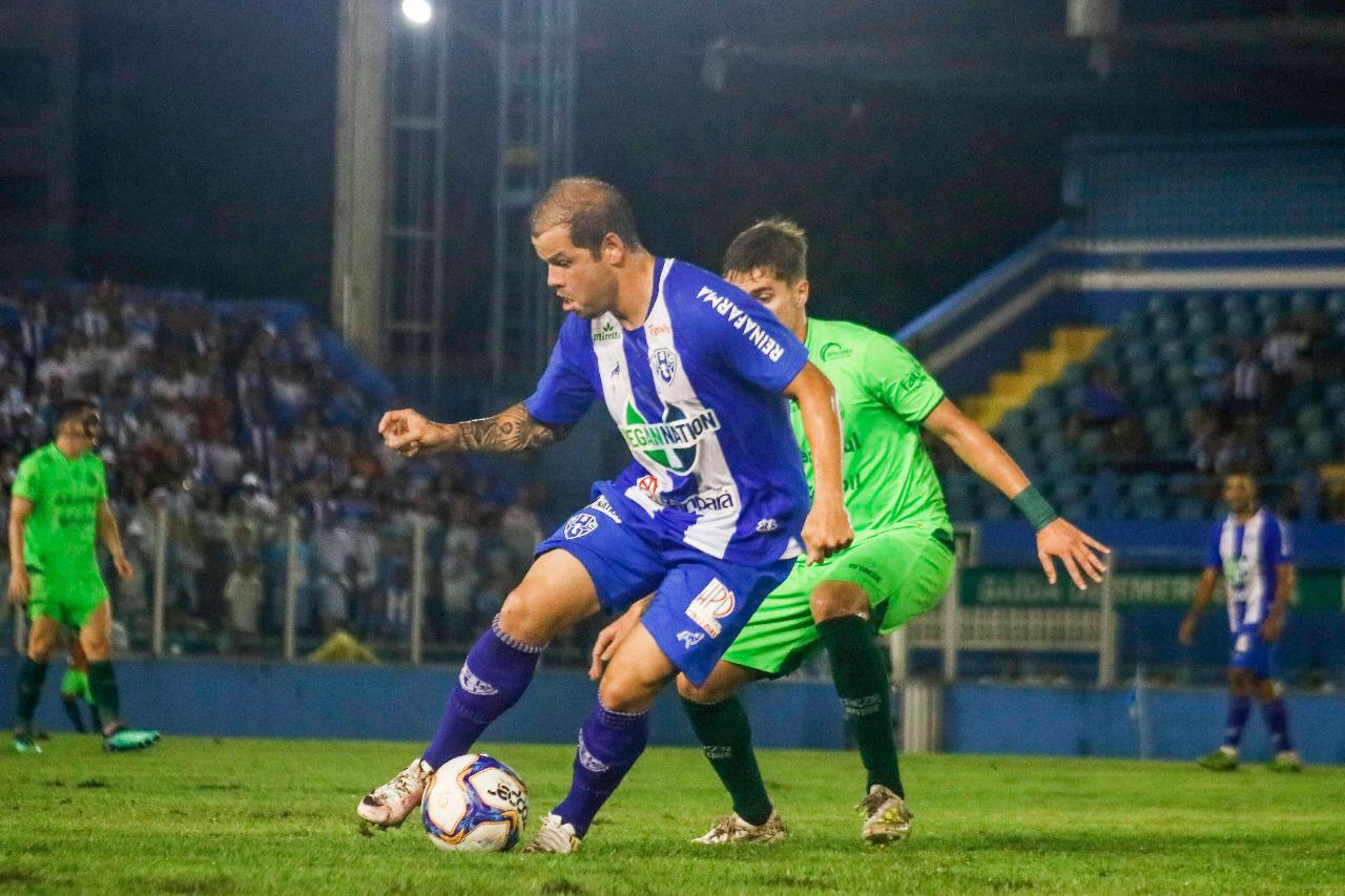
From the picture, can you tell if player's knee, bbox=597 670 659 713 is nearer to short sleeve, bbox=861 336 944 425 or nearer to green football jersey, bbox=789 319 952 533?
green football jersey, bbox=789 319 952 533

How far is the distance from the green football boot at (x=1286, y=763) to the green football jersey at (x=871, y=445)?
727 cm

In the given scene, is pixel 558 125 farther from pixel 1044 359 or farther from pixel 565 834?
pixel 565 834

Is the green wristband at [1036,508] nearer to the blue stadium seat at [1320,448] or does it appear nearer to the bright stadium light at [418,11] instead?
the blue stadium seat at [1320,448]

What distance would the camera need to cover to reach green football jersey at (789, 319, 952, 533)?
8016mm

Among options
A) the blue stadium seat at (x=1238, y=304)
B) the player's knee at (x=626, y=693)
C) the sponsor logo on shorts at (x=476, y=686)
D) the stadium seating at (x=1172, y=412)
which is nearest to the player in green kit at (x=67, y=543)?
the sponsor logo on shorts at (x=476, y=686)

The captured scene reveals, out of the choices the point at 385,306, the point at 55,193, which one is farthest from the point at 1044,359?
the point at 55,193

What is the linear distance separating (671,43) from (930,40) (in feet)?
12.5

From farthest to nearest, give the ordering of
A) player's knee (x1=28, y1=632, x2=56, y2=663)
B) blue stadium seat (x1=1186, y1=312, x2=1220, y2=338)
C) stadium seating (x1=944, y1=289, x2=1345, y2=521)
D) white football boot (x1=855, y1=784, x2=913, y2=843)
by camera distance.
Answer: blue stadium seat (x1=1186, y1=312, x2=1220, y2=338) < stadium seating (x1=944, y1=289, x2=1345, y2=521) < player's knee (x1=28, y1=632, x2=56, y2=663) < white football boot (x1=855, y1=784, x2=913, y2=843)

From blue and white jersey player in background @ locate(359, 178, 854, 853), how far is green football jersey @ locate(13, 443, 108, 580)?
7.17 m

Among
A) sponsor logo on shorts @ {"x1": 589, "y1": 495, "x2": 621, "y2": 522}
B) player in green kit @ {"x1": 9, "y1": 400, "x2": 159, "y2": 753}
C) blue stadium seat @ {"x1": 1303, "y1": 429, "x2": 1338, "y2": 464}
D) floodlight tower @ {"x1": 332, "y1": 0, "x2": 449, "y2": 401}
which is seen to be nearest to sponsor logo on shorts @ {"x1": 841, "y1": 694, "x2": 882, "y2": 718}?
sponsor logo on shorts @ {"x1": 589, "y1": 495, "x2": 621, "y2": 522}

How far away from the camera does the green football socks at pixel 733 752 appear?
7395 millimetres

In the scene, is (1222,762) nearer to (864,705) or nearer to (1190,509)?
(1190,509)

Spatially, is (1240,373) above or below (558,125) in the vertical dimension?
below

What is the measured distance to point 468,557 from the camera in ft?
61.3
